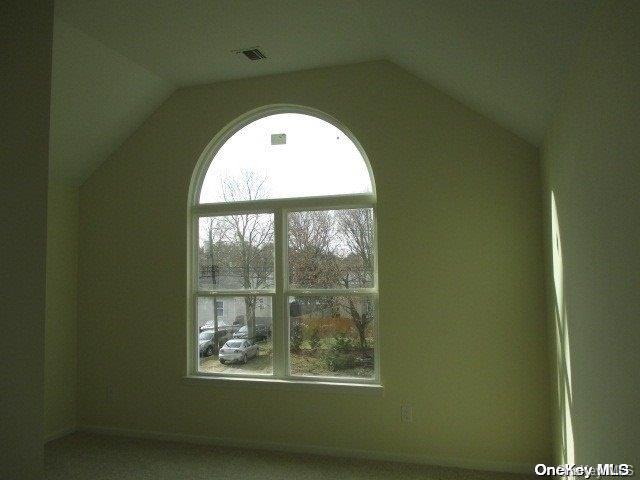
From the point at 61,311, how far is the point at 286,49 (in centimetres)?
306

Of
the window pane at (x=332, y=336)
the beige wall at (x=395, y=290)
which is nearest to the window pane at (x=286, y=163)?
the beige wall at (x=395, y=290)

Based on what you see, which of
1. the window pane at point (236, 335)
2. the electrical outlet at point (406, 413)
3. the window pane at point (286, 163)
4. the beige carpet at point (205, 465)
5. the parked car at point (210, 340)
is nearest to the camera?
the beige carpet at point (205, 465)

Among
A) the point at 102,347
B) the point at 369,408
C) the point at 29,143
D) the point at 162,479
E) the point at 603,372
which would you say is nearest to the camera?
the point at 603,372

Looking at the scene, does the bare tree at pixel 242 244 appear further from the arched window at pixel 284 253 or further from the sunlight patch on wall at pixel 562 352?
the sunlight patch on wall at pixel 562 352

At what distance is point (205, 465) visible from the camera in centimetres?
359

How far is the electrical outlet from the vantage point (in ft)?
11.7

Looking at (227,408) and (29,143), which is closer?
(29,143)

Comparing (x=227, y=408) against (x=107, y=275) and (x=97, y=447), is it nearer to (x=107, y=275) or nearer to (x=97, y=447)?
(x=97, y=447)


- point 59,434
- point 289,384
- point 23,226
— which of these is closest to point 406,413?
point 289,384

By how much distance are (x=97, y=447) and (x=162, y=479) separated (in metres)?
1.00

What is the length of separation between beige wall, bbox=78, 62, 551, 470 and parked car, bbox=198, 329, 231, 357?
0.18 metres

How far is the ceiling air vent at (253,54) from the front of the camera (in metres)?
3.60

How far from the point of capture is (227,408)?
4.05 meters

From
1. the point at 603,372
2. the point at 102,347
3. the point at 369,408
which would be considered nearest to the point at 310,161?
the point at 369,408
